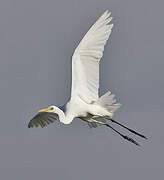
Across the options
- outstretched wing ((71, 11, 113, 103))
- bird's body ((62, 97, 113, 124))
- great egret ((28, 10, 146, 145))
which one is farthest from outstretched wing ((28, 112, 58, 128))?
outstretched wing ((71, 11, 113, 103))

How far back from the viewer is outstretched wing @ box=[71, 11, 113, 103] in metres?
18.7

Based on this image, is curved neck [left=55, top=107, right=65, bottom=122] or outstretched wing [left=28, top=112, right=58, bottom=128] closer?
curved neck [left=55, top=107, right=65, bottom=122]

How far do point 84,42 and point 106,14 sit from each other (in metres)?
0.99

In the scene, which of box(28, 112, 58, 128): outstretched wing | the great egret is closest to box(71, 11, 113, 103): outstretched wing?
the great egret

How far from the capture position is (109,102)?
59.9 ft

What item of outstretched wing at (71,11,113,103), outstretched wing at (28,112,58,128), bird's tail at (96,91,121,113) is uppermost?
outstretched wing at (71,11,113,103)

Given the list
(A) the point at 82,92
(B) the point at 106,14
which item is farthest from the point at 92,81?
(B) the point at 106,14

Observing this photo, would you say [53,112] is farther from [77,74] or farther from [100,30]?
[100,30]

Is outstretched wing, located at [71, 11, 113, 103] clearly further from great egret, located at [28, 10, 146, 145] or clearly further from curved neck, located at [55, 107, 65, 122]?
curved neck, located at [55, 107, 65, 122]

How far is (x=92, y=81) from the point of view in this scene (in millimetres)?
19266

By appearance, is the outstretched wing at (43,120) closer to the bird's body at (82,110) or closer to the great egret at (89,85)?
the great egret at (89,85)

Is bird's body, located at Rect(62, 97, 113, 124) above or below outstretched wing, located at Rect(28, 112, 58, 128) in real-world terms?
below

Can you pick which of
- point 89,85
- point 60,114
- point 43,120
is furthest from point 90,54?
point 43,120

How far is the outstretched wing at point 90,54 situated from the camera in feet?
61.4
